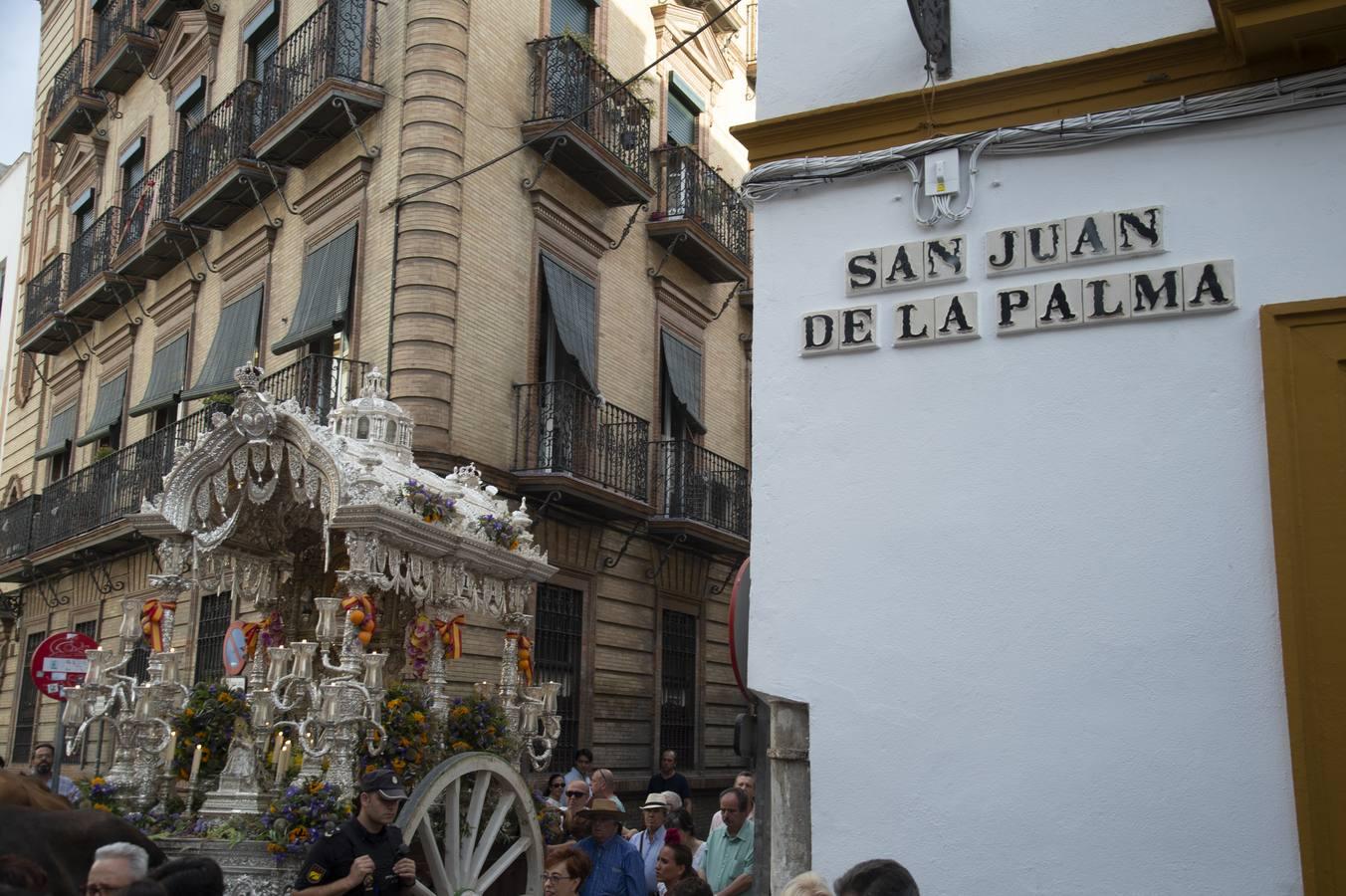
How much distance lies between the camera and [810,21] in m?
7.05

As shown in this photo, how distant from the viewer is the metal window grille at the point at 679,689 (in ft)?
63.2

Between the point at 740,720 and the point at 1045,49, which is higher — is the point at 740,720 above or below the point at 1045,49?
below

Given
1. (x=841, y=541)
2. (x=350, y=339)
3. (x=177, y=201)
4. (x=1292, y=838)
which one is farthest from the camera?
(x=177, y=201)

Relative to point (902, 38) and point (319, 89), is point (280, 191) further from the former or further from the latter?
point (902, 38)

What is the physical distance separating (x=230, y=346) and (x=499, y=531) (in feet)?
27.1

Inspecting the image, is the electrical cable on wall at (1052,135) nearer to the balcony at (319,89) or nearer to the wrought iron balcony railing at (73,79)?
the balcony at (319,89)

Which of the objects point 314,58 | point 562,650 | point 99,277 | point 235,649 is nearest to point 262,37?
point 314,58

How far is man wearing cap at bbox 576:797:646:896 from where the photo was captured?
7.78 metres

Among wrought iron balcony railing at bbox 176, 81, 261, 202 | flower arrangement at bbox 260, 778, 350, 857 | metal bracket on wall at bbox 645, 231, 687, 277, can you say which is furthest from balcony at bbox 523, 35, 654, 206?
flower arrangement at bbox 260, 778, 350, 857

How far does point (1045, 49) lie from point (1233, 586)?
8.93 feet

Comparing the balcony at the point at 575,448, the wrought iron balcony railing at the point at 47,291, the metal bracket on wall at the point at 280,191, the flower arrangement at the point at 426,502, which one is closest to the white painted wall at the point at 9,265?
the wrought iron balcony railing at the point at 47,291

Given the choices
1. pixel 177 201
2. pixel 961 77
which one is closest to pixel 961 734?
pixel 961 77

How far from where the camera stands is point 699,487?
19.5 m

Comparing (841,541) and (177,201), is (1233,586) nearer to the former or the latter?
(841,541)
